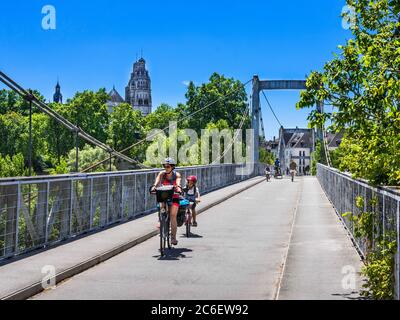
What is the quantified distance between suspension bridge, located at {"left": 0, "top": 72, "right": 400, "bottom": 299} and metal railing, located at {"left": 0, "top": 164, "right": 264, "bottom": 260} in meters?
0.02

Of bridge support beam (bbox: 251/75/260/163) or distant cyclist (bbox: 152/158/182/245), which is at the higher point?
bridge support beam (bbox: 251/75/260/163)

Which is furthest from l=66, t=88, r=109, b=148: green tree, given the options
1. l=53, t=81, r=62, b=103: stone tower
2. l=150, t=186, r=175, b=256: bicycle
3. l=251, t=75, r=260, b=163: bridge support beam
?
l=53, t=81, r=62, b=103: stone tower

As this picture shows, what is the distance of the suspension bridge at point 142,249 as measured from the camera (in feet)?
21.2

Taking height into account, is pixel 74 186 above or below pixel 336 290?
above

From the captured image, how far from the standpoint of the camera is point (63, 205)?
10.5 meters

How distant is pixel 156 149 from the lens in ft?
228

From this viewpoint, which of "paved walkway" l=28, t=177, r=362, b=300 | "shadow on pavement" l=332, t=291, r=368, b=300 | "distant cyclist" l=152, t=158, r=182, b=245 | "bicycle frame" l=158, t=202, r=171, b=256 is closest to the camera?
"shadow on pavement" l=332, t=291, r=368, b=300

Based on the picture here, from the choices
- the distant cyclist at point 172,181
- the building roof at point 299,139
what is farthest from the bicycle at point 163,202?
the building roof at point 299,139

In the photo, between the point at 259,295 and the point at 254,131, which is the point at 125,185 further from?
the point at 254,131

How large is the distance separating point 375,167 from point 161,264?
3.44 m

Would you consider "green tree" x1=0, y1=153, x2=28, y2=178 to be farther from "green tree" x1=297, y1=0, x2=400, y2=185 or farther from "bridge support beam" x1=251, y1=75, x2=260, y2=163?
"green tree" x1=297, y1=0, x2=400, y2=185

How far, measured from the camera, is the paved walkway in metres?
6.34

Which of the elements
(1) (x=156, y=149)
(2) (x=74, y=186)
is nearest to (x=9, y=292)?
→ (2) (x=74, y=186)

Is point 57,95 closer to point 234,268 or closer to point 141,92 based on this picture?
point 141,92
